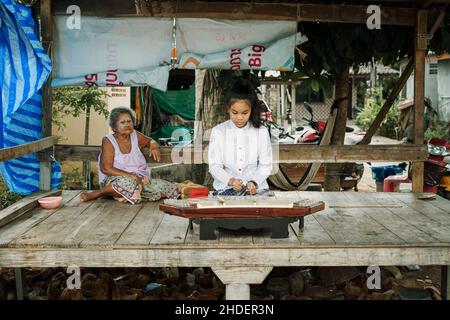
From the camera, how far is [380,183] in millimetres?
8867

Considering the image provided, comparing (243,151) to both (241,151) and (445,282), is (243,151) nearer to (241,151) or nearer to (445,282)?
(241,151)

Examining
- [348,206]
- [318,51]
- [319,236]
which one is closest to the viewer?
[319,236]

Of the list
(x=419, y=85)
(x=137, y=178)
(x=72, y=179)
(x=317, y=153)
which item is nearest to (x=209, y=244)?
(x=137, y=178)

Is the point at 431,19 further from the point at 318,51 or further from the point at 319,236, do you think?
the point at 319,236

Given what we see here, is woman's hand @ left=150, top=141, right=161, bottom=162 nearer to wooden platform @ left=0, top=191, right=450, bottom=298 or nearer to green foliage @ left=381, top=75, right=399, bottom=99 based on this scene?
wooden platform @ left=0, top=191, right=450, bottom=298

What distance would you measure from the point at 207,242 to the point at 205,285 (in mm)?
1391

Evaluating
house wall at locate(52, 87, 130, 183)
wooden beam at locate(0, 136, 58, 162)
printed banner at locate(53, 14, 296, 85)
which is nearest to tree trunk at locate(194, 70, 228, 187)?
printed banner at locate(53, 14, 296, 85)

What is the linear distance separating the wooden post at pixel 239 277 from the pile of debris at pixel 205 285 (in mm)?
871

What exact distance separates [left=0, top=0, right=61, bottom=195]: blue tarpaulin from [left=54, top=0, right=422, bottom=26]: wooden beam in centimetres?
66

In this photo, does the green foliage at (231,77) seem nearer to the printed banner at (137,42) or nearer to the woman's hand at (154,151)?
the printed banner at (137,42)

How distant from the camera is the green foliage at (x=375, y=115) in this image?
20.2m

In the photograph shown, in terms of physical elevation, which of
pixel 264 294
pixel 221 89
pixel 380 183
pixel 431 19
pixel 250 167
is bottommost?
pixel 264 294

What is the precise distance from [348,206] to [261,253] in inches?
64.2
